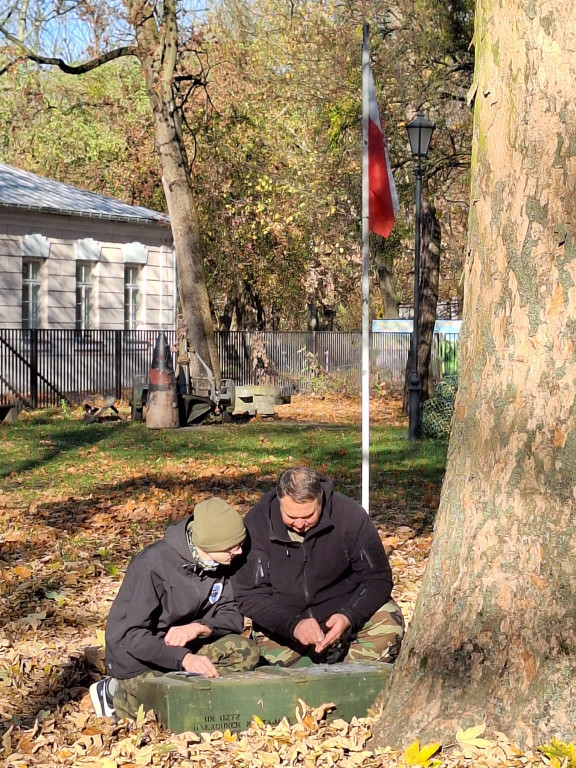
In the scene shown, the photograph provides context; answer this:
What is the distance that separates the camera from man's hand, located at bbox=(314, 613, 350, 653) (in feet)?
19.0

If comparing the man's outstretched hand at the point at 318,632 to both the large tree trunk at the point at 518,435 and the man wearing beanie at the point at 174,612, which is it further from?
the large tree trunk at the point at 518,435

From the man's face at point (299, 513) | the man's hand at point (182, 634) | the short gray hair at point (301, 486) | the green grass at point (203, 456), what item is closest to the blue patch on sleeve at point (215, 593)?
the man's hand at point (182, 634)

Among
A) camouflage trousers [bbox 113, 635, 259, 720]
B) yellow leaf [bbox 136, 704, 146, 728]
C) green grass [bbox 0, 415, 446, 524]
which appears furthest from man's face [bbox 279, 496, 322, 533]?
green grass [bbox 0, 415, 446, 524]

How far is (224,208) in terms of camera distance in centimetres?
3781

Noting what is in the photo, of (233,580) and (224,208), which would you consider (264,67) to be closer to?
(224,208)

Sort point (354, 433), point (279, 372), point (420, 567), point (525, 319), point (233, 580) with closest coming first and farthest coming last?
point (525, 319)
point (233, 580)
point (420, 567)
point (354, 433)
point (279, 372)

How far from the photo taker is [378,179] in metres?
9.17

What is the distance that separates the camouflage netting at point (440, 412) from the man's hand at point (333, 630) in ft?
45.3

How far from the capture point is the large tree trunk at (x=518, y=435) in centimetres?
486

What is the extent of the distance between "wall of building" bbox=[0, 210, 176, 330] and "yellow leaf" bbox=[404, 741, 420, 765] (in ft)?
81.2

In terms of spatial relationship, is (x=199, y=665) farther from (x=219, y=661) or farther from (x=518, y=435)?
(x=518, y=435)

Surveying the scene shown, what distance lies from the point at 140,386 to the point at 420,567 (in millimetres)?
13969

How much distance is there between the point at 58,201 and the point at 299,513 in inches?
998

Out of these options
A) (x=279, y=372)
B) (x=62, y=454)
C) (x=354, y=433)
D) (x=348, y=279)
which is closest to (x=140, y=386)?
(x=354, y=433)
